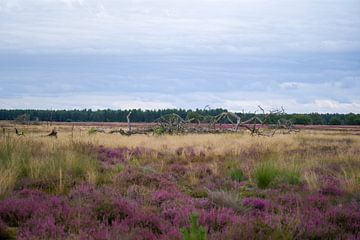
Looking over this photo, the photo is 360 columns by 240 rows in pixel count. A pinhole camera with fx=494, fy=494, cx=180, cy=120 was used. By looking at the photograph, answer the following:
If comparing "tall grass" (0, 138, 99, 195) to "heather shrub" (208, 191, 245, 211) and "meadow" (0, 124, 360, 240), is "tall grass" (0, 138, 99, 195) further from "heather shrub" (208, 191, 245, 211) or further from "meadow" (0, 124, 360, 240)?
"heather shrub" (208, 191, 245, 211)

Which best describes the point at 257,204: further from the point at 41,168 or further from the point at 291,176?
the point at 41,168

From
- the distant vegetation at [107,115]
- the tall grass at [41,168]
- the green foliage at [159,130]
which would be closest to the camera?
the tall grass at [41,168]

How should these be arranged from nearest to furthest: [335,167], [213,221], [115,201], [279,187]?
[213,221], [115,201], [279,187], [335,167]

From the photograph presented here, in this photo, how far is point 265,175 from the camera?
11.9 m

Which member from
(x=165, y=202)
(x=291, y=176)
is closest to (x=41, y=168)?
(x=165, y=202)

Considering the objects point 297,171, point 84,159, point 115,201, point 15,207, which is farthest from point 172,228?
point 297,171

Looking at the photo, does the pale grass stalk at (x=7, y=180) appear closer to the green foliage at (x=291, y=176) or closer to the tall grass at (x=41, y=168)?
the tall grass at (x=41, y=168)

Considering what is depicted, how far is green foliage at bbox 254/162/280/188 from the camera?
38.5 ft

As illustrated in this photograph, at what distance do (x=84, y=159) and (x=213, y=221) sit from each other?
5.96 metres

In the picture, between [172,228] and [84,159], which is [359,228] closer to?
[172,228]

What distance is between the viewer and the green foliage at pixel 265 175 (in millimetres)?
11742

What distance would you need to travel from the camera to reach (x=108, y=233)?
6.04m

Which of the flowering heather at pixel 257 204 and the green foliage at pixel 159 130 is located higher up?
the green foliage at pixel 159 130

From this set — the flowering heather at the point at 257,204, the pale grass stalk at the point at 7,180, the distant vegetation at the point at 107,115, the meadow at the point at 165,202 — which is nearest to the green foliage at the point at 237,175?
the meadow at the point at 165,202
